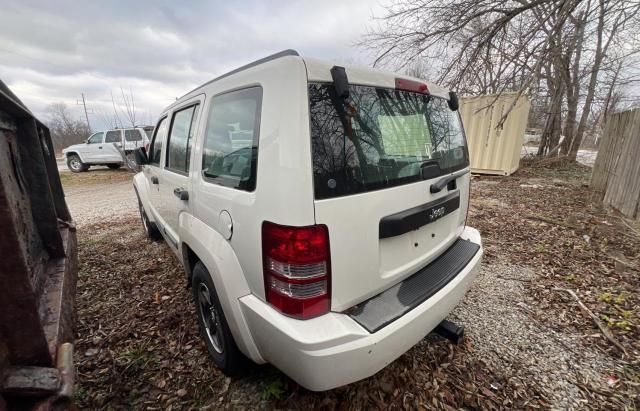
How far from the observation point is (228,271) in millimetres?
1614

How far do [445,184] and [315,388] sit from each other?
144cm

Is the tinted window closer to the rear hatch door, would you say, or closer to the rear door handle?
the rear door handle

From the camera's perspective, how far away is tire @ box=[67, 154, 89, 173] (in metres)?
14.1

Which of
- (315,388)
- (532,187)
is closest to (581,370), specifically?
(315,388)

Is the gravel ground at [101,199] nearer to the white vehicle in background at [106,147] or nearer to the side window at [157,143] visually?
the white vehicle in background at [106,147]

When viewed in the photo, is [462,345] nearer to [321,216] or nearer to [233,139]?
[321,216]

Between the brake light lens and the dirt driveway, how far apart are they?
191 centimetres

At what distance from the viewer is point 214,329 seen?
2.17 m

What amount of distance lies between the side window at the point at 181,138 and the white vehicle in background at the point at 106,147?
12005 millimetres

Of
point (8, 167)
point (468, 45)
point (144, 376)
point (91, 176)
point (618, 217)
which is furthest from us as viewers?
point (91, 176)

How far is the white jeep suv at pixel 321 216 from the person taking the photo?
4.29 ft

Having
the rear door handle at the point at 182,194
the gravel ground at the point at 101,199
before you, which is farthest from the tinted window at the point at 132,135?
the rear door handle at the point at 182,194

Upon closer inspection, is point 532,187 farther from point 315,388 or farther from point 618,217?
point 315,388

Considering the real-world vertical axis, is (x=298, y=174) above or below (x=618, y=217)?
above
